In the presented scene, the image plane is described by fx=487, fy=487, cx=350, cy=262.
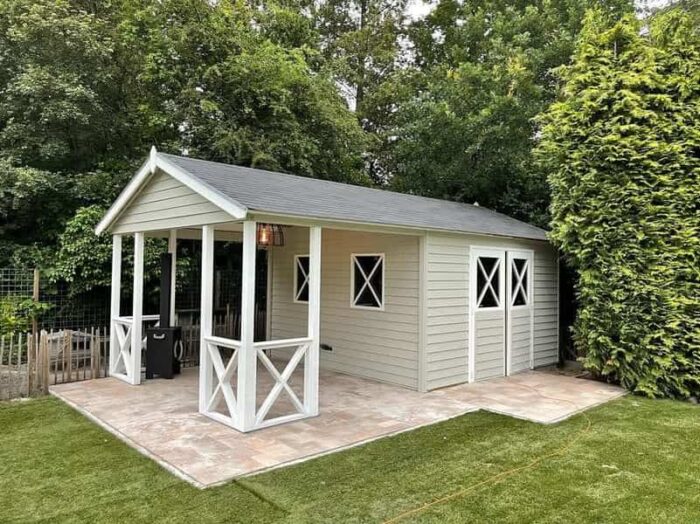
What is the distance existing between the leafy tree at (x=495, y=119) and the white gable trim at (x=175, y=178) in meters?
8.11

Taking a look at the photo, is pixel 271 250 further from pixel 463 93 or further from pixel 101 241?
pixel 463 93

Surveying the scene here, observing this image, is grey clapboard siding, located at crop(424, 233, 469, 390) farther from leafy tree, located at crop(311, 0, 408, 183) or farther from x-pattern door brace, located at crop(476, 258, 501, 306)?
leafy tree, located at crop(311, 0, 408, 183)

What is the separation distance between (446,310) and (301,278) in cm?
282

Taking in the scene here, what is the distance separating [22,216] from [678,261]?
11.4m

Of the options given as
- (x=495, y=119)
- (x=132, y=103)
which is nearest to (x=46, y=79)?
(x=132, y=103)

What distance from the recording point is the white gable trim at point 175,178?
15.1ft

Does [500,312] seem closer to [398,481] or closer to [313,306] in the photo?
[313,306]

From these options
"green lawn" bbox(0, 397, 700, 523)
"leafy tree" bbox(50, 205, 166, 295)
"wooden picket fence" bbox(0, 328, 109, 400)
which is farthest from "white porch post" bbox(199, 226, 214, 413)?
"leafy tree" bbox(50, 205, 166, 295)

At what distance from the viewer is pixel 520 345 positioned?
805 centimetres

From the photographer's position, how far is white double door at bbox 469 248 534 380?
7277mm

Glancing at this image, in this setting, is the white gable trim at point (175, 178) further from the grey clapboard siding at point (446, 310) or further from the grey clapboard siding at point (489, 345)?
the grey clapboard siding at point (489, 345)

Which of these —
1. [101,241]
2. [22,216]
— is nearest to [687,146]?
[101,241]

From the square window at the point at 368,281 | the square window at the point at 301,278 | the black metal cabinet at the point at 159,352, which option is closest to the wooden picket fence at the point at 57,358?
the black metal cabinet at the point at 159,352

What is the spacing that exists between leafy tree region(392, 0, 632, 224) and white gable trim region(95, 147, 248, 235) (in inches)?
319
